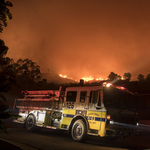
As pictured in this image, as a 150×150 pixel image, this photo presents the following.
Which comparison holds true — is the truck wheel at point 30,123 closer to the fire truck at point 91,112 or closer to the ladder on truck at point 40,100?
the fire truck at point 91,112

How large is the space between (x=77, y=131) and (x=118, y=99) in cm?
240

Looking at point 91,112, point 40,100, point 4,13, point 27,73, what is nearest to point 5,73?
point 4,13

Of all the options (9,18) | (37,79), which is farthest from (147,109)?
(37,79)

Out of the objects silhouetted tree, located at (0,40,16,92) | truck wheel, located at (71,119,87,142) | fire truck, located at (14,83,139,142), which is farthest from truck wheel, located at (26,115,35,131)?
silhouetted tree, located at (0,40,16,92)

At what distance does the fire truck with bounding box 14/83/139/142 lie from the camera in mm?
7871

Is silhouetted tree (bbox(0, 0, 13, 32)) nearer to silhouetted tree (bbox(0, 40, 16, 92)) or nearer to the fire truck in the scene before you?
silhouetted tree (bbox(0, 40, 16, 92))

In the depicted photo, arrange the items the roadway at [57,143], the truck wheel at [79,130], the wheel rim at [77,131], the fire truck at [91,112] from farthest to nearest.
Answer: the wheel rim at [77,131] → the truck wheel at [79,130] → the fire truck at [91,112] → the roadway at [57,143]

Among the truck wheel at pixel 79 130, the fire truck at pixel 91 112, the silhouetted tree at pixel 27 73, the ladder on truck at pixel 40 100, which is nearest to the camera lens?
the fire truck at pixel 91 112

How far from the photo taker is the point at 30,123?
38.3ft

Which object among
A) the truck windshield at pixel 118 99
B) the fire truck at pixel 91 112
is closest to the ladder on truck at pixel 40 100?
the fire truck at pixel 91 112

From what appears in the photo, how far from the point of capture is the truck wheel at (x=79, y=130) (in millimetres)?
8341

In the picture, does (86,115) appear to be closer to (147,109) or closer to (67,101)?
(67,101)

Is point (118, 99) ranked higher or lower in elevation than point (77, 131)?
higher

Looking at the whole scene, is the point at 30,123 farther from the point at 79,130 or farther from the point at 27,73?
the point at 27,73
